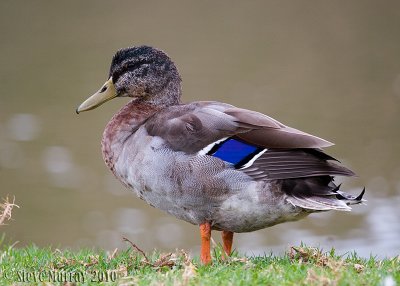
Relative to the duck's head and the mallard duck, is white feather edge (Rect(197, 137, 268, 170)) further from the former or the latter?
the duck's head

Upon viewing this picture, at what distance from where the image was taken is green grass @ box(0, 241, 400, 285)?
4699 mm

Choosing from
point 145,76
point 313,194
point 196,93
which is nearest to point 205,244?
point 313,194

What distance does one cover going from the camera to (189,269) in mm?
4895

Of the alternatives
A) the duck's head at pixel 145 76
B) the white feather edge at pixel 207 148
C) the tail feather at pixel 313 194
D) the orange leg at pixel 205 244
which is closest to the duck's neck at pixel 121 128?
the duck's head at pixel 145 76

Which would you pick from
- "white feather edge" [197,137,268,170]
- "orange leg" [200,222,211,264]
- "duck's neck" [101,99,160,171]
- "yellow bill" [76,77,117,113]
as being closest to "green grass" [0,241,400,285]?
"orange leg" [200,222,211,264]

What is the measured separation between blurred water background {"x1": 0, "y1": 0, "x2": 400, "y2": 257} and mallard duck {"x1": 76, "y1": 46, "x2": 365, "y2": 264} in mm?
3602

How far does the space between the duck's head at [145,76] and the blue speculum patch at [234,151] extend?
3.35 ft

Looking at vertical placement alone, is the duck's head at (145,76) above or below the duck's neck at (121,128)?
above

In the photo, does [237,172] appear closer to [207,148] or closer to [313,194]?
[207,148]

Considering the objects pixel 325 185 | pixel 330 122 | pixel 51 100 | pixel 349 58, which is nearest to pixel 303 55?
pixel 349 58

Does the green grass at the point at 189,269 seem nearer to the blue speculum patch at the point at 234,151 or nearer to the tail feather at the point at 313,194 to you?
the tail feather at the point at 313,194

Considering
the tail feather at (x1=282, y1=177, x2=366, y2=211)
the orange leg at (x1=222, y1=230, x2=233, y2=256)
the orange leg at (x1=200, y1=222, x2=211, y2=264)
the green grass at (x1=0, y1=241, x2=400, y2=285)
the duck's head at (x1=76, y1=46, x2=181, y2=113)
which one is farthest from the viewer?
the duck's head at (x1=76, y1=46, x2=181, y2=113)

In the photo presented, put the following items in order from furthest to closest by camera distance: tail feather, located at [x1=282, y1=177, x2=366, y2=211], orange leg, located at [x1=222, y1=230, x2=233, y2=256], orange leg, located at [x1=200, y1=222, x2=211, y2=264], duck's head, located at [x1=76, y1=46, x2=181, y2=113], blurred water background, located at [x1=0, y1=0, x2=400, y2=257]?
blurred water background, located at [x1=0, y1=0, x2=400, y2=257] < duck's head, located at [x1=76, y1=46, x2=181, y2=113] < orange leg, located at [x1=222, y1=230, x2=233, y2=256] < orange leg, located at [x1=200, y1=222, x2=211, y2=264] < tail feather, located at [x1=282, y1=177, x2=366, y2=211]

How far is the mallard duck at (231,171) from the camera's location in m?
5.62
